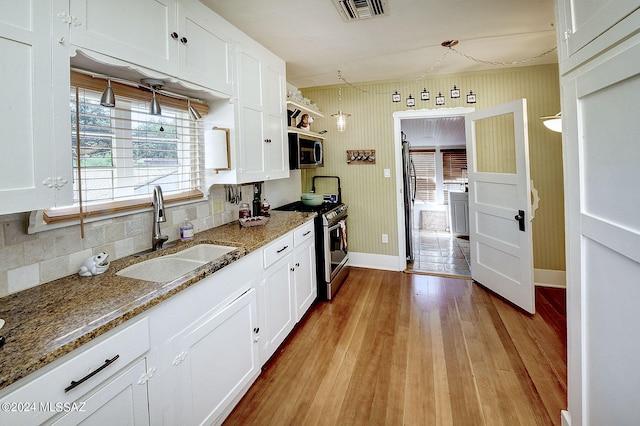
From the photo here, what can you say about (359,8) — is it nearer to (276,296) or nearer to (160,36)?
(160,36)

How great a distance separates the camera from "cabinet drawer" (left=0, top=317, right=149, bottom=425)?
77cm

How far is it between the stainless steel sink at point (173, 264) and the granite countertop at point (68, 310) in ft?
0.15

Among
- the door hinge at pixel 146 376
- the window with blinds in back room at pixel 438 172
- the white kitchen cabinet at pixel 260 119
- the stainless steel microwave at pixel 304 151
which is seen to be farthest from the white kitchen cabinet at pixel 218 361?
the window with blinds in back room at pixel 438 172

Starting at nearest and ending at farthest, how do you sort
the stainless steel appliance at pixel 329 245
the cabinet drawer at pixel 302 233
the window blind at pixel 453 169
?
the cabinet drawer at pixel 302 233
the stainless steel appliance at pixel 329 245
the window blind at pixel 453 169

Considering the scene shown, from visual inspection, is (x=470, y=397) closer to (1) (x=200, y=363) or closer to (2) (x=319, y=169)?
(1) (x=200, y=363)

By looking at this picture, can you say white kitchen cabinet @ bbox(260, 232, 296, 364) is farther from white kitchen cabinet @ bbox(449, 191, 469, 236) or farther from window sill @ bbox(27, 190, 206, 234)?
white kitchen cabinet @ bbox(449, 191, 469, 236)

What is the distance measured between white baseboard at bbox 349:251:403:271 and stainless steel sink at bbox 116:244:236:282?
8.33 ft

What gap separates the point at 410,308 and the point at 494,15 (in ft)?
8.33

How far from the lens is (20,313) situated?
3.40 ft

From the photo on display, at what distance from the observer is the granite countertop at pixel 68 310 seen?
0.80 metres

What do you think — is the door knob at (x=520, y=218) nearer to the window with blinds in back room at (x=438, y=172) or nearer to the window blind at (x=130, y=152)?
the window blind at (x=130, y=152)

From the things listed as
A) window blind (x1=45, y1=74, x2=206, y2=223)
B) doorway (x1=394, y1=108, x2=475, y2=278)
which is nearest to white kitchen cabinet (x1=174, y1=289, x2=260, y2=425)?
window blind (x1=45, y1=74, x2=206, y2=223)

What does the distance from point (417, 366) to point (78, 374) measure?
1.91m

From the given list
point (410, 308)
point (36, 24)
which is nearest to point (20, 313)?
point (36, 24)
